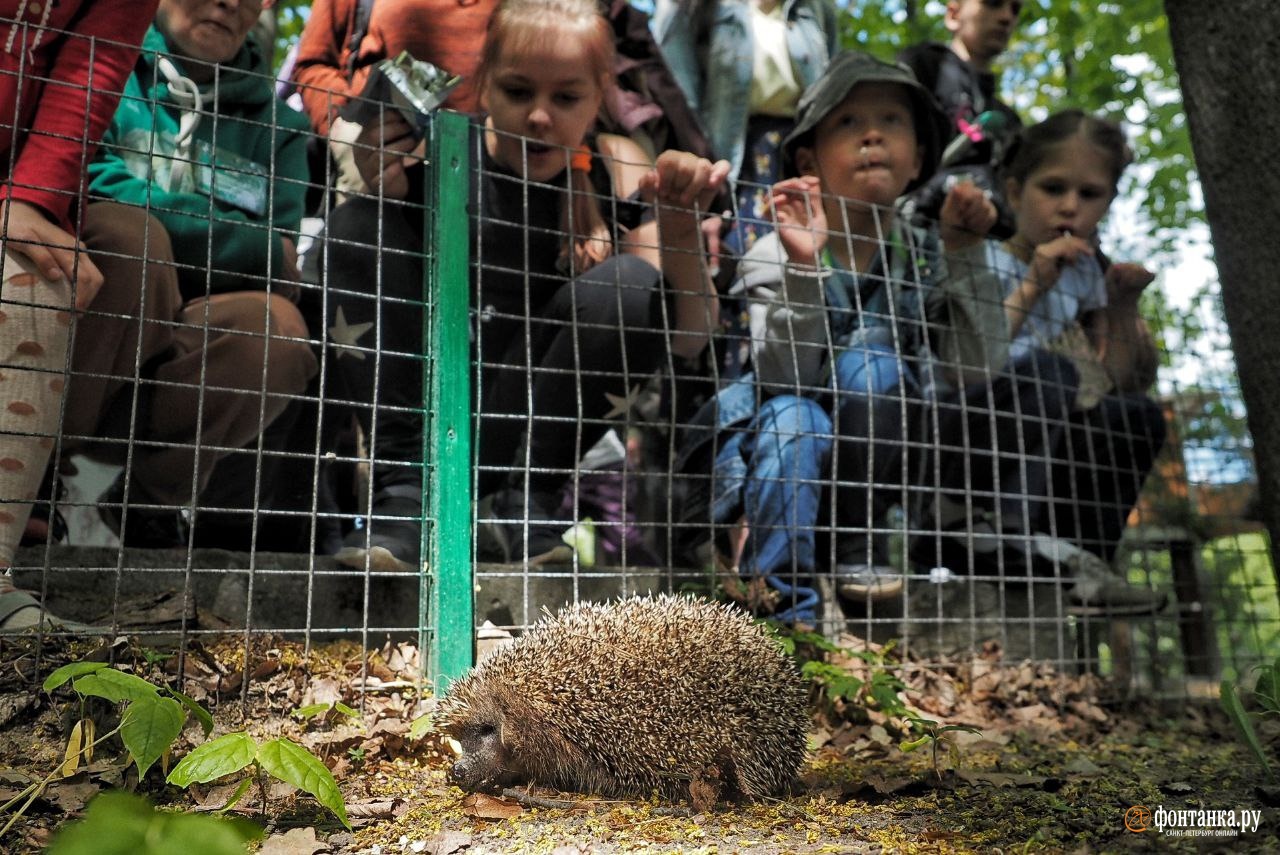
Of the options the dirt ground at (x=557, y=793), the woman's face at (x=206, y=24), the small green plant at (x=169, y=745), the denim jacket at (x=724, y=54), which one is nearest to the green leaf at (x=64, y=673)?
the small green plant at (x=169, y=745)

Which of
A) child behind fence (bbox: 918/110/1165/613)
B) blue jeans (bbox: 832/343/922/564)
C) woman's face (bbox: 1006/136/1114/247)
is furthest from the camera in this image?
woman's face (bbox: 1006/136/1114/247)

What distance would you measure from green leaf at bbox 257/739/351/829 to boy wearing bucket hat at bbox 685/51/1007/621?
2.11 m

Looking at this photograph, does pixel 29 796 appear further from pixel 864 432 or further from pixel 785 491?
pixel 864 432

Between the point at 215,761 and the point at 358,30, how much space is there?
382 cm

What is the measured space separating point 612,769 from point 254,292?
234cm

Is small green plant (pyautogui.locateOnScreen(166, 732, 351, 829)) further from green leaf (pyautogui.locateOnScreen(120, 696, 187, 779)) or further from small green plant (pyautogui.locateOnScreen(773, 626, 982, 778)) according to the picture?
small green plant (pyautogui.locateOnScreen(773, 626, 982, 778))

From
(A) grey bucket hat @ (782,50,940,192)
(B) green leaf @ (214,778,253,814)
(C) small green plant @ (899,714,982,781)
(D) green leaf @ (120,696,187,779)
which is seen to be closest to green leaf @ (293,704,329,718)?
(B) green leaf @ (214,778,253,814)

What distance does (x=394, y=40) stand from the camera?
15.6 feet

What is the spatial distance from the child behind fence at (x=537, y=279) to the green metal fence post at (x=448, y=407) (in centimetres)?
26

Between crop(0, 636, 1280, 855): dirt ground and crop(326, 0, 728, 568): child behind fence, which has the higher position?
crop(326, 0, 728, 568): child behind fence

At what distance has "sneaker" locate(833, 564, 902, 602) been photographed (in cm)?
450

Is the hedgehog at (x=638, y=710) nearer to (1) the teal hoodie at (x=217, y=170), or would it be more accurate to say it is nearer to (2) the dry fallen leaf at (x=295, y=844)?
(2) the dry fallen leaf at (x=295, y=844)

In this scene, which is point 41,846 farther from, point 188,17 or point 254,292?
point 188,17

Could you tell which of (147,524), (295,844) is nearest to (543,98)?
(147,524)
